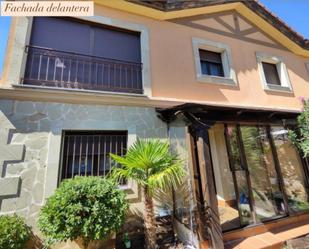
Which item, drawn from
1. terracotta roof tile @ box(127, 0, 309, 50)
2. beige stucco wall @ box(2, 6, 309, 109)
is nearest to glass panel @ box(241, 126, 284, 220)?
beige stucco wall @ box(2, 6, 309, 109)

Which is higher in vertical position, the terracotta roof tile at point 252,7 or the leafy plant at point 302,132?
the terracotta roof tile at point 252,7

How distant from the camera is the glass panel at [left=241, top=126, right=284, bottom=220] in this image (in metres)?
5.39

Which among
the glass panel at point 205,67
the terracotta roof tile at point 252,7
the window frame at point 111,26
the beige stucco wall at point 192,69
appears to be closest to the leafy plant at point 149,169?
the window frame at point 111,26

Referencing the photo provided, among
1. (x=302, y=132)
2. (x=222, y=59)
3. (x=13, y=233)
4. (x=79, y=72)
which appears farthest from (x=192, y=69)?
(x=13, y=233)

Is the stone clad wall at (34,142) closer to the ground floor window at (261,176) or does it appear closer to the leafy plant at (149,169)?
the leafy plant at (149,169)

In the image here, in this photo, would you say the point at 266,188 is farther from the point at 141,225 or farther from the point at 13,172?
the point at 13,172

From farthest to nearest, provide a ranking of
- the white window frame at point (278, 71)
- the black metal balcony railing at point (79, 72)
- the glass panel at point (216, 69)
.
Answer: the white window frame at point (278, 71), the glass panel at point (216, 69), the black metal balcony railing at point (79, 72)

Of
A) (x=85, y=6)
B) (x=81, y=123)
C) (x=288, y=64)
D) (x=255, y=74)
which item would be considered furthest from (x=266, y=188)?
(x=85, y=6)

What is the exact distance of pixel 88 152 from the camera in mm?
5008

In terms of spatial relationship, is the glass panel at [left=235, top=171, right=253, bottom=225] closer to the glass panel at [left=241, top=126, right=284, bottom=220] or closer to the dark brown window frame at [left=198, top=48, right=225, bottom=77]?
the glass panel at [left=241, top=126, right=284, bottom=220]

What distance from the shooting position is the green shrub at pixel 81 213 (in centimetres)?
355

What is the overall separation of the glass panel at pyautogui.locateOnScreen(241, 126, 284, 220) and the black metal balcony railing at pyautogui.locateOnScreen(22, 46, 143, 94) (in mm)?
3992

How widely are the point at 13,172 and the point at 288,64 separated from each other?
12.6 m

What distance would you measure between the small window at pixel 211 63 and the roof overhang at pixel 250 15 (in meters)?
1.90
